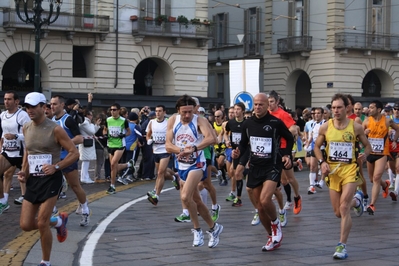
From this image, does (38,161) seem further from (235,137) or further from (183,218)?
(235,137)

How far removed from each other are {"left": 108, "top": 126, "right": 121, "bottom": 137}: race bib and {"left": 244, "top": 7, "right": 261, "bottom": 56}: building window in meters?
33.8

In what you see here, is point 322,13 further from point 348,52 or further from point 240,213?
point 240,213

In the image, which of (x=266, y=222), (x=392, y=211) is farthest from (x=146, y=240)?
(x=392, y=211)

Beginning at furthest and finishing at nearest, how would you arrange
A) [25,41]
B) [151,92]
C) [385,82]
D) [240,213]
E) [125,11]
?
1. [385,82]
2. [151,92]
3. [125,11]
4. [25,41]
5. [240,213]

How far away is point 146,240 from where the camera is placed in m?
10.5

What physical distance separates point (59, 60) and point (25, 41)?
1.84m

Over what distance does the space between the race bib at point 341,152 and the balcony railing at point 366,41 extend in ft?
120

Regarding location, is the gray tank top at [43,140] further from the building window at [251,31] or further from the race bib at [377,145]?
the building window at [251,31]

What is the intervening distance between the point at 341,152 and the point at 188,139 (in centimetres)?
186

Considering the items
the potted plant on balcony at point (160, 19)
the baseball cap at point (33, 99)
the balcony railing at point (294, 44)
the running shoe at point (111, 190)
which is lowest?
the running shoe at point (111, 190)

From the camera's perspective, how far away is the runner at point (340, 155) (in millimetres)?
9711

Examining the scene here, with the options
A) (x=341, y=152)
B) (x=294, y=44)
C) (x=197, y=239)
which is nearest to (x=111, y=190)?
(x=197, y=239)

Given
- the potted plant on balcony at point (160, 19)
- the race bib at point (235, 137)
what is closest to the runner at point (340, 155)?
the race bib at point (235, 137)

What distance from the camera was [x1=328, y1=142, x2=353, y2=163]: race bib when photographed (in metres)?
9.86
